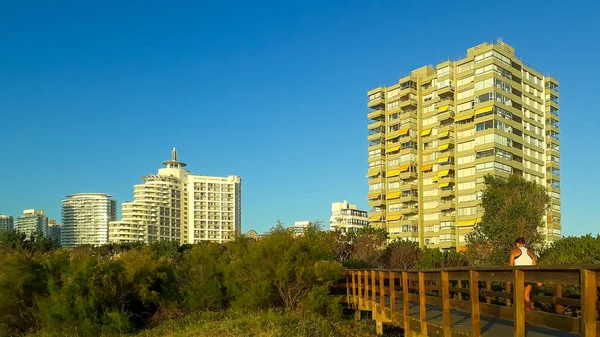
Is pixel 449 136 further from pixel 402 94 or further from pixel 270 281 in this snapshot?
pixel 270 281

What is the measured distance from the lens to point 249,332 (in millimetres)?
15758

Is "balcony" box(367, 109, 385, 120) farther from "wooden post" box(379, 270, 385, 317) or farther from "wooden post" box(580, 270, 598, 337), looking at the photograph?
"wooden post" box(580, 270, 598, 337)

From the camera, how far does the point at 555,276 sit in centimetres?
574

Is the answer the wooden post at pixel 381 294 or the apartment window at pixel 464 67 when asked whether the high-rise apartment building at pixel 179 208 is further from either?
the wooden post at pixel 381 294

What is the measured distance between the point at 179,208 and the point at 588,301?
17500cm

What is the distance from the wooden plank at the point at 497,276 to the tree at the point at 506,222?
3469 cm

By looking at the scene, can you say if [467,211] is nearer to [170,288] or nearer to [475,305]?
[170,288]

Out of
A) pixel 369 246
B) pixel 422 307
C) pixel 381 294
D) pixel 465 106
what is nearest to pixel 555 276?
pixel 422 307

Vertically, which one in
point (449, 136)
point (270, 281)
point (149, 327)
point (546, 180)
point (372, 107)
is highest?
point (372, 107)

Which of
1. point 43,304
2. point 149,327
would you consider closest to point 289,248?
point 149,327

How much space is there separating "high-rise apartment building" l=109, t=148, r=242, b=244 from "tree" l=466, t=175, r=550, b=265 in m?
117

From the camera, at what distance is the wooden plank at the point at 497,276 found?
6.95 meters

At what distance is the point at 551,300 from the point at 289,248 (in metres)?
14.7

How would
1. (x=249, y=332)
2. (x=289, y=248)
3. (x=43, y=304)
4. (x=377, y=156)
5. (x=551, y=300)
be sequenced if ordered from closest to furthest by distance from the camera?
(x=551, y=300) → (x=249, y=332) → (x=43, y=304) → (x=289, y=248) → (x=377, y=156)
